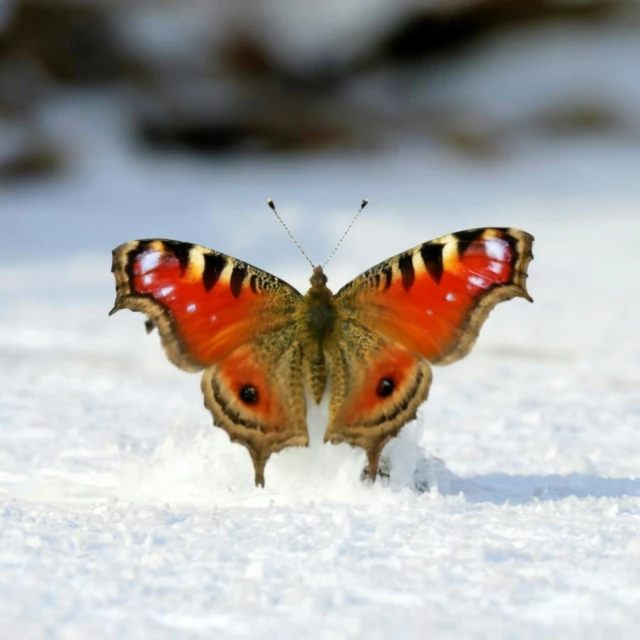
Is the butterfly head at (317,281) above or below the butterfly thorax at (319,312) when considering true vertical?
above

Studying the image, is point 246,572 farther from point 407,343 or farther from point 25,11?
point 25,11

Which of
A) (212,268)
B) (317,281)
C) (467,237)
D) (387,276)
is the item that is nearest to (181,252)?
(212,268)

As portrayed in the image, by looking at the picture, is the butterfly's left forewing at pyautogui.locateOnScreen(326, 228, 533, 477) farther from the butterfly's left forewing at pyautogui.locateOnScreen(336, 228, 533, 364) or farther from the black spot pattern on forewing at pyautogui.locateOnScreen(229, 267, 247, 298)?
the black spot pattern on forewing at pyautogui.locateOnScreen(229, 267, 247, 298)

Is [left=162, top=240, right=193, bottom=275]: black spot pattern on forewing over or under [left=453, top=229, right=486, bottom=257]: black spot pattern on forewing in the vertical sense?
under

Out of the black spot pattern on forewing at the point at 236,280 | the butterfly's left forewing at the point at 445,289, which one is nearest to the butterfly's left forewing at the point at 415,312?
the butterfly's left forewing at the point at 445,289

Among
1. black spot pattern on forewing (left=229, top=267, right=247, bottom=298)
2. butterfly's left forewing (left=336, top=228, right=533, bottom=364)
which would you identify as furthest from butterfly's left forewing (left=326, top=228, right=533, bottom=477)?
black spot pattern on forewing (left=229, top=267, right=247, bottom=298)

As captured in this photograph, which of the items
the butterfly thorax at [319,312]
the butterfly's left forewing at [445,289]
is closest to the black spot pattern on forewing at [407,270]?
the butterfly's left forewing at [445,289]

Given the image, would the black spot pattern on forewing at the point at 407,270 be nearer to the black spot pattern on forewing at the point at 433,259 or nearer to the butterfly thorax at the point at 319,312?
the black spot pattern on forewing at the point at 433,259
